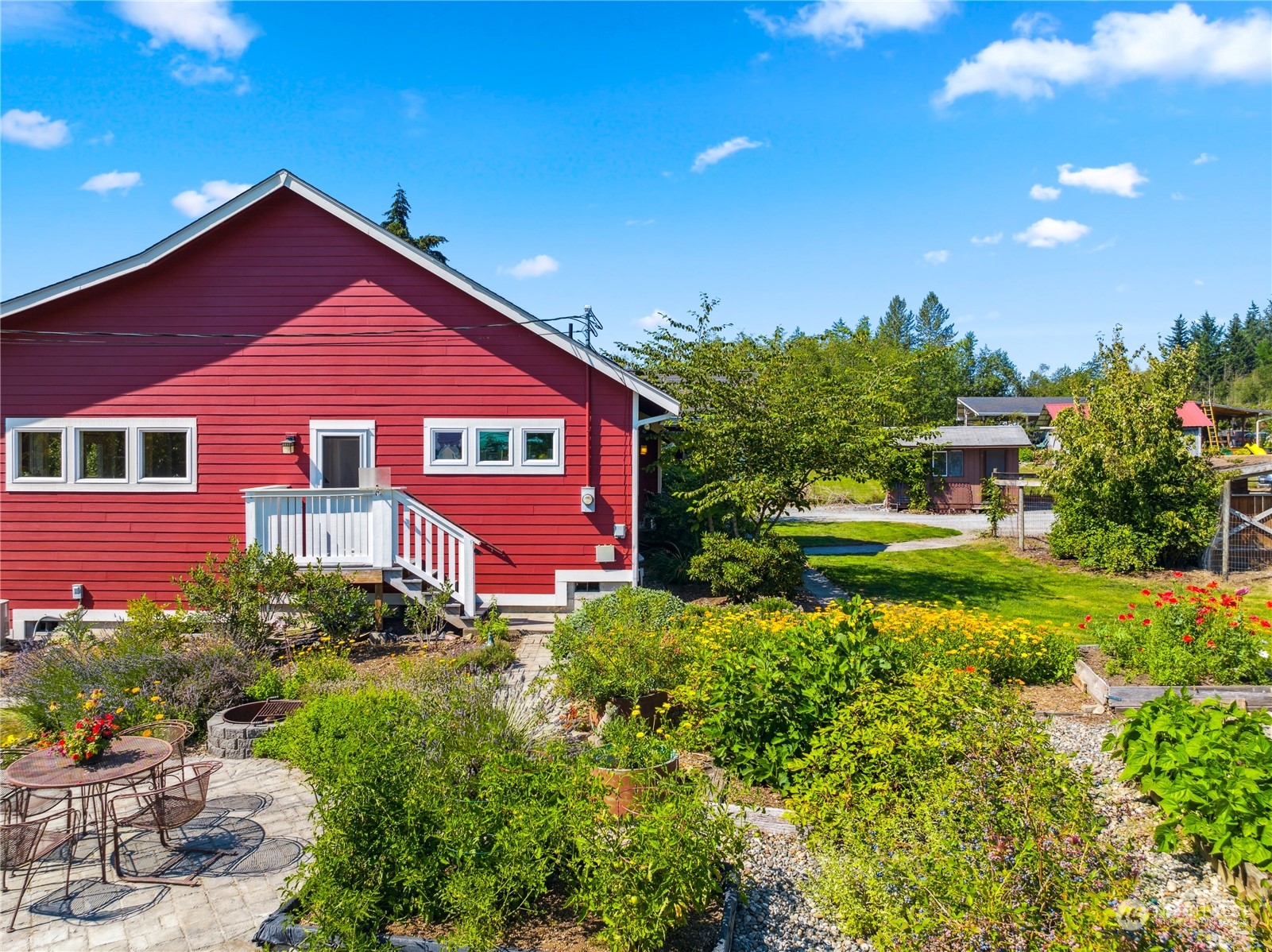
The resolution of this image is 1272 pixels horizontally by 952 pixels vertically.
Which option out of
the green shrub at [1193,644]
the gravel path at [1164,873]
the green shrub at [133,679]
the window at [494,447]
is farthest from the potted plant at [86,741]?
the green shrub at [1193,644]

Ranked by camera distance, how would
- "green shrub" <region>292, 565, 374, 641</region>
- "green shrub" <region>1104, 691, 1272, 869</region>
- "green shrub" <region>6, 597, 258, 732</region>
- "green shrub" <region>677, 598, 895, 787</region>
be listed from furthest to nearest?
1. "green shrub" <region>292, 565, 374, 641</region>
2. "green shrub" <region>6, 597, 258, 732</region>
3. "green shrub" <region>677, 598, 895, 787</region>
4. "green shrub" <region>1104, 691, 1272, 869</region>

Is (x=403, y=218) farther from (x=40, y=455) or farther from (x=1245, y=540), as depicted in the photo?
(x=1245, y=540)

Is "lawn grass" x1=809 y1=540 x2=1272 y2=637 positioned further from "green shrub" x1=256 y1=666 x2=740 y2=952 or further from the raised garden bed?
"green shrub" x1=256 y1=666 x2=740 y2=952

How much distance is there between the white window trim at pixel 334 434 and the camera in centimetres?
1178

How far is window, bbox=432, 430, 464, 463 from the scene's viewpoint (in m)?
11.8

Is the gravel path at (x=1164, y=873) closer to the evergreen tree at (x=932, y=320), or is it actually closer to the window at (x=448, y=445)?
the window at (x=448, y=445)

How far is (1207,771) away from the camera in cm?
452

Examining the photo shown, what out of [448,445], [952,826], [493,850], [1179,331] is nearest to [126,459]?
[448,445]

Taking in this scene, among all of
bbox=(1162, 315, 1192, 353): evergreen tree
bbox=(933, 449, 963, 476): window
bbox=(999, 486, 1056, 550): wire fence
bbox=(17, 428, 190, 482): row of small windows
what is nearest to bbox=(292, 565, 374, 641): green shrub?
bbox=(17, 428, 190, 482): row of small windows

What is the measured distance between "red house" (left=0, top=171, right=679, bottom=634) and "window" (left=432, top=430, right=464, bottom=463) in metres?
0.04

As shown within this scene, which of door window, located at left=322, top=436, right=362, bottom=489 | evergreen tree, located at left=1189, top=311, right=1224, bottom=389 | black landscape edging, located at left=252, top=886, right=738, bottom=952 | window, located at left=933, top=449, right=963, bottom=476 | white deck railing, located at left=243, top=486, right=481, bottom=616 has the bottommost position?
black landscape edging, located at left=252, top=886, right=738, bottom=952

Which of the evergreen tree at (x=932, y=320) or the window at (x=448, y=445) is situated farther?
the evergreen tree at (x=932, y=320)

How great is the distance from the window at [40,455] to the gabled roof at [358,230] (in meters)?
1.84

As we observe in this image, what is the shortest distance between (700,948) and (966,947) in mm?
1271
